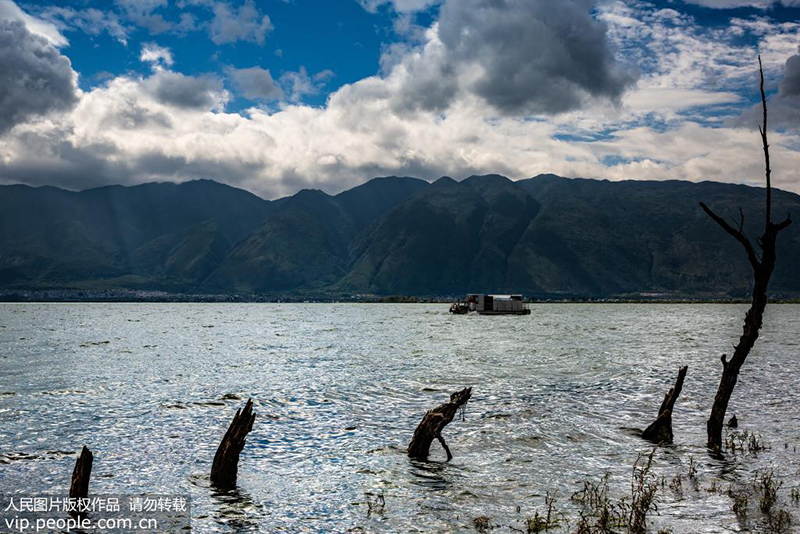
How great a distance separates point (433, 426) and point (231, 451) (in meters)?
7.64

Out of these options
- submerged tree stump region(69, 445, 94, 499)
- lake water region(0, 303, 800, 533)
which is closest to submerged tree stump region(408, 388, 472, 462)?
lake water region(0, 303, 800, 533)

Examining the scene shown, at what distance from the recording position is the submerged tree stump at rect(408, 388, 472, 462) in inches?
841

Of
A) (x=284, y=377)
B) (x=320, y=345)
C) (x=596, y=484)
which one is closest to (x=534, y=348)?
(x=320, y=345)

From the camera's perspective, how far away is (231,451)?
18.4 metres

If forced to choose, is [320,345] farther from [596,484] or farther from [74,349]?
[596,484]

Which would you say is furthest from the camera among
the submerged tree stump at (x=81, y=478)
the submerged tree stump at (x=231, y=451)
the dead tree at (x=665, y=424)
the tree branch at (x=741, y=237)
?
the dead tree at (x=665, y=424)

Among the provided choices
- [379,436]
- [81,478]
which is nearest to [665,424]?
[379,436]

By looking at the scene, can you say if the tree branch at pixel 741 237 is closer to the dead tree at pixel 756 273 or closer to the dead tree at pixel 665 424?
the dead tree at pixel 756 273

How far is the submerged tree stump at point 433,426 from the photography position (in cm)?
2137

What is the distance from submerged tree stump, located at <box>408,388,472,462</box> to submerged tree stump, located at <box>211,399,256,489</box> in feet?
22.8

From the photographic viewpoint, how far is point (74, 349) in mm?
73688

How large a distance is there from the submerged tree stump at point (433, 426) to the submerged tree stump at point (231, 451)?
6948 mm

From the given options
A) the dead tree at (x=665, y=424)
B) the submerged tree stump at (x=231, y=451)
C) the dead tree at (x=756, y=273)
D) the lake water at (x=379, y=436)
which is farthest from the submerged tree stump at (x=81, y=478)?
the dead tree at (x=665, y=424)

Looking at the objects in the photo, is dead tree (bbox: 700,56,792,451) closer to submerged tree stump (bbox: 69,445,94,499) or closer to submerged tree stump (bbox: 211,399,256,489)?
submerged tree stump (bbox: 211,399,256,489)
